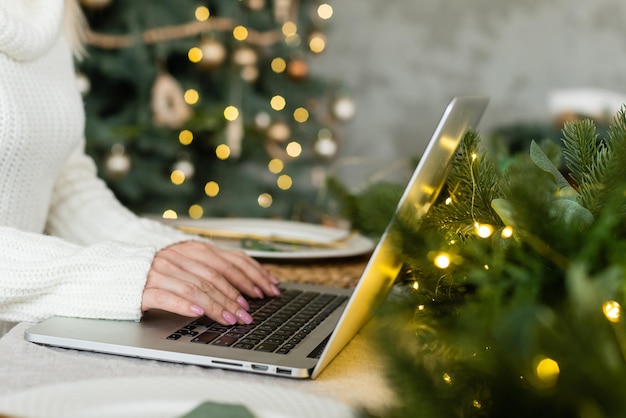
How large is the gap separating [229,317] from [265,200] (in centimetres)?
252

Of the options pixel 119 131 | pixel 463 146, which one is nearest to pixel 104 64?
pixel 119 131

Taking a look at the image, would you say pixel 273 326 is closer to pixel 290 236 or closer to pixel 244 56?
pixel 290 236

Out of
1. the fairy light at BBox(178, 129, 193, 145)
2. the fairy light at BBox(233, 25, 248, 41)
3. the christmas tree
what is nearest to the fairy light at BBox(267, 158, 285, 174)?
the christmas tree

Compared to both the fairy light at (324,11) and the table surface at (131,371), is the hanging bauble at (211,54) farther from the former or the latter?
the table surface at (131,371)

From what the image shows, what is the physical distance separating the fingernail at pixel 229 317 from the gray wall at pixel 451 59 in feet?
10.7

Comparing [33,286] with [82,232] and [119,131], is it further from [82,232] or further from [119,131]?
[119,131]

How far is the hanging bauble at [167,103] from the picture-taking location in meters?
2.85

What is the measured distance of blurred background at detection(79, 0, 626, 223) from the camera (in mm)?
2941

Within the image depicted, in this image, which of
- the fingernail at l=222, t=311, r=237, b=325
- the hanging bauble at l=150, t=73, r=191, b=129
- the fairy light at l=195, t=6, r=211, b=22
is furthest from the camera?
the fairy light at l=195, t=6, r=211, b=22

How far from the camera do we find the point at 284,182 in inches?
137

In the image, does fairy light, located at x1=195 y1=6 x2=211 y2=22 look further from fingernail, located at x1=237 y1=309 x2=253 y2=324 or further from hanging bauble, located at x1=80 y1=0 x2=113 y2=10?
fingernail, located at x1=237 y1=309 x2=253 y2=324

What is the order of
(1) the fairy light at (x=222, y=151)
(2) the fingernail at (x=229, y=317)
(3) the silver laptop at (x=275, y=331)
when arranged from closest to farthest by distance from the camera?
(3) the silver laptop at (x=275, y=331), (2) the fingernail at (x=229, y=317), (1) the fairy light at (x=222, y=151)

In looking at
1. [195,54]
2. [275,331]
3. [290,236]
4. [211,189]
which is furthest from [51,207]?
[211,189]

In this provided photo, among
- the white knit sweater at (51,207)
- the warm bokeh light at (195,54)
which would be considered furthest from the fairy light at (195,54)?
the white knit sweater at (51,207)
